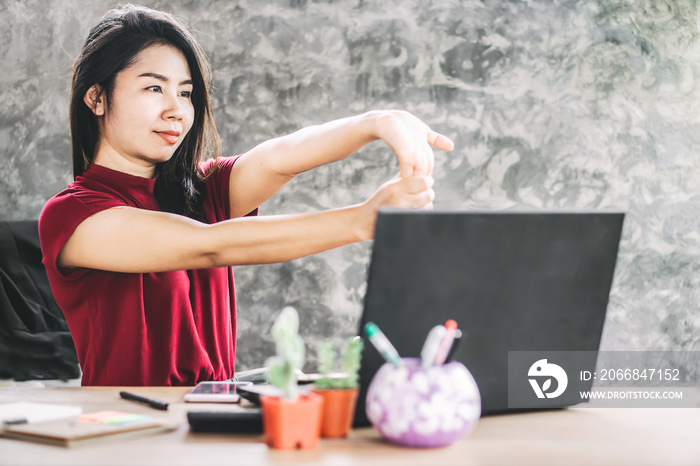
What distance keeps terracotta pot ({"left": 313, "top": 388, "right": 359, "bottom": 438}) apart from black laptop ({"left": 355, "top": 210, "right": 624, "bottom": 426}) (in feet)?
0.13

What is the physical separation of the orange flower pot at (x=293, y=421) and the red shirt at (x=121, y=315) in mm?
674

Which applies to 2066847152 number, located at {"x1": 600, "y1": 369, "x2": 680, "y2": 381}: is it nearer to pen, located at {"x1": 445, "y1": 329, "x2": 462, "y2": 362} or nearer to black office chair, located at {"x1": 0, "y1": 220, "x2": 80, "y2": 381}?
black office chair, located at {"x1": 0, "y1": 220, "x2": 80, "y2": 381}

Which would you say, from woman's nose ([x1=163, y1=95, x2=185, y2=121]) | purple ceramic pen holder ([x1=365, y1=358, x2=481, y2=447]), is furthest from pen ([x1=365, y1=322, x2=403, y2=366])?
woman's nose ([x1=163, y1=95, x2=185, y2=121])

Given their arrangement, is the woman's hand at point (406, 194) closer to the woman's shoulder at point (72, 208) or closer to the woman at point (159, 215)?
the woman at point (159, 215)

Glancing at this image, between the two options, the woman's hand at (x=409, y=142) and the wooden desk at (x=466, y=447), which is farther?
the woman's hand at (x=409, y=142)

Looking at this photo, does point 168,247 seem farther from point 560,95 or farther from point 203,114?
point 560,95

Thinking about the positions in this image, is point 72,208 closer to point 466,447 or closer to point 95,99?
point 95,99

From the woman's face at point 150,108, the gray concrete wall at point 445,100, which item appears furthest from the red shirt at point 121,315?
the gray concrete wall at point 445,100

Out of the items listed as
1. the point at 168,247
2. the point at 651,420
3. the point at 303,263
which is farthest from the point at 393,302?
the point at 303,263

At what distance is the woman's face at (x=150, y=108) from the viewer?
139 centimetres

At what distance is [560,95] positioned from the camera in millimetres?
2803

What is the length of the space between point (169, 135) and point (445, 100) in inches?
64.8

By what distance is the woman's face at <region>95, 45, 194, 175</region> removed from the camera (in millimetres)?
1392

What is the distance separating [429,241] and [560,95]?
2281mm
